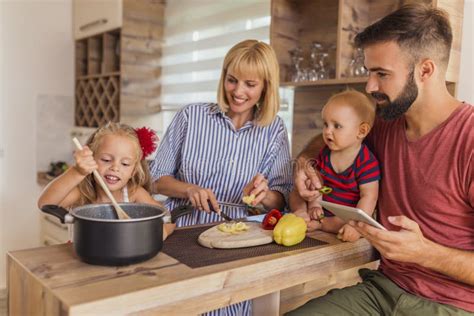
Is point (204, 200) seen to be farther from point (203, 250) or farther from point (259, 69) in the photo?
point (259, 69)

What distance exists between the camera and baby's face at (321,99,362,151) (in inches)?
55.1

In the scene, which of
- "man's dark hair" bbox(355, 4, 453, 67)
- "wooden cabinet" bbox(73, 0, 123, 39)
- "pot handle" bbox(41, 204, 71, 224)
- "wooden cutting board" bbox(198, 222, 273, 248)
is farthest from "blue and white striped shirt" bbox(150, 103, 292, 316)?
"wooden cabinet" bbox(73, 0, 123, 39)

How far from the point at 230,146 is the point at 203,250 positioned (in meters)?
0.66

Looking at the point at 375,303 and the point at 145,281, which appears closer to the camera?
the point at 145,281

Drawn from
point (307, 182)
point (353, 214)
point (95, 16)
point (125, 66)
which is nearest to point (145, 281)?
point (353, 214)

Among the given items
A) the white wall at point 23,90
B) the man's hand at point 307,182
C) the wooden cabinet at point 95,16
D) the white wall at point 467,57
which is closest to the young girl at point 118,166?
the man's hand at point 307,182

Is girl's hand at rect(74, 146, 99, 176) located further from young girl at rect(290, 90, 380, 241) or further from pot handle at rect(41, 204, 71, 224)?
young girl at rect(290, 90, 380, 241)

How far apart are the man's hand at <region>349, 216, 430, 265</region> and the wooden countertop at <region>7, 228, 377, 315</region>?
13 centimetres

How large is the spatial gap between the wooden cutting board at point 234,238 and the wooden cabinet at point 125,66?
2.30 m

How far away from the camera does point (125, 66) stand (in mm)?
3322

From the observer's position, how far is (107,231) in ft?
3.05

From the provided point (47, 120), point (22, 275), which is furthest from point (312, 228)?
point (47, 120)

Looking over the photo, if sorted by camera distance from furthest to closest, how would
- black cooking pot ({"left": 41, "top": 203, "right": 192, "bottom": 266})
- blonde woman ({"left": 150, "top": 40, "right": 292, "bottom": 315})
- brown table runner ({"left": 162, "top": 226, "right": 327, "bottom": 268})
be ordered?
blonde woman ({"left": 150, "top": 40, "right": 292, "bottom": 315})
brown table runner ({"left": 162, "top": 226, "right": 327, "bottom": 268})
black cooking pot ({"left": 41, "top": 203, "right": 192, "bottom": 266})

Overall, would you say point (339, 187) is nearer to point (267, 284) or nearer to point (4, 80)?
point (267, 284)
